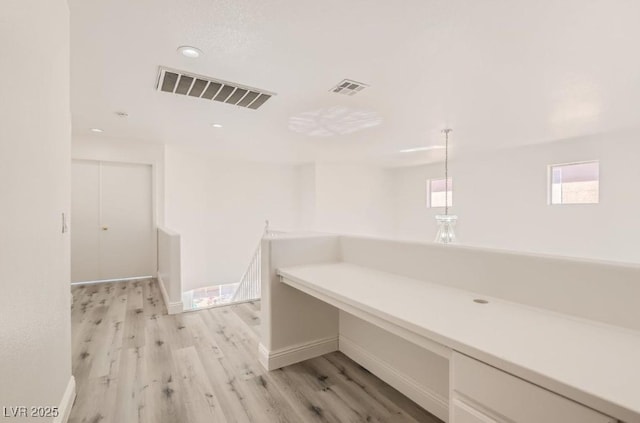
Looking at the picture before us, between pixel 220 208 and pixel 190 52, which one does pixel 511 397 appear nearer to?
pixel 190 52

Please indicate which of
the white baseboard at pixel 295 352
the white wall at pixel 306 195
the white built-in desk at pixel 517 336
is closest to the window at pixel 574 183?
the white wall at pixel 306 195

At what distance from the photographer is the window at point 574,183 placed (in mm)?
4895

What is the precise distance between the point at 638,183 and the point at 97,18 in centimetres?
662

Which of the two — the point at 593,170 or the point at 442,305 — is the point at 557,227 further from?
the point at 442,305

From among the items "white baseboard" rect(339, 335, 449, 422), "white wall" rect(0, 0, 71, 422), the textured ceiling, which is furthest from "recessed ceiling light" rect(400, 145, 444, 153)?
"white wall" rect(0, 0, 71, 422)

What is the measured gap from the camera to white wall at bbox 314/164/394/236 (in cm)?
712

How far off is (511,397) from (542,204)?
18.7ft

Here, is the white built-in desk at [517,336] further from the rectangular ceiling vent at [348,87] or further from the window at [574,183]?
the window at [574,183]

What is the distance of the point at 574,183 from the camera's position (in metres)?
5.12

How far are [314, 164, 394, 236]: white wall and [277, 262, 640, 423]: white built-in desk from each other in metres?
5.31

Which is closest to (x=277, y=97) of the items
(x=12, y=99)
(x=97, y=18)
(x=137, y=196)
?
(x=97, y=18)

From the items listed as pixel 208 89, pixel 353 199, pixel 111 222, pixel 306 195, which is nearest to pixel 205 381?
pixel 208 89

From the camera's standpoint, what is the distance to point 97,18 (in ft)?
6.10

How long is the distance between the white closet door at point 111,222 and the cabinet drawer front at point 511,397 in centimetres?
550
